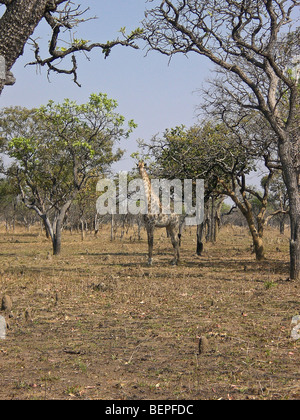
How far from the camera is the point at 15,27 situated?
20.5 ft

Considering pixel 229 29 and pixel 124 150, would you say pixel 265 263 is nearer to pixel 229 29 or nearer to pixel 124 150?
pixel 229 29

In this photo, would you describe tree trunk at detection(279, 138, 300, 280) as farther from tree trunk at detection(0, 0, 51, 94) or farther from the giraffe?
tree trunk at detection(0, 0, 51, 94)

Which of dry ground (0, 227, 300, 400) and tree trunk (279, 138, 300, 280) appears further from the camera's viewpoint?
tree trunk (279, 138, 300, 280)

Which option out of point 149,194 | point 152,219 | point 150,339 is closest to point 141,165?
point 149,194

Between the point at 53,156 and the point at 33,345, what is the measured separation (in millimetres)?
21021

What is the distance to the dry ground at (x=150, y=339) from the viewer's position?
4.80m

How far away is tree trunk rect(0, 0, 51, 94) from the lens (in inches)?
244

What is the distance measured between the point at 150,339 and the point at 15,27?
4628 millimetres

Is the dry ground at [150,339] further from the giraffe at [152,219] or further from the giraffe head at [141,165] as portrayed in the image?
the giraffe head at [141,165]

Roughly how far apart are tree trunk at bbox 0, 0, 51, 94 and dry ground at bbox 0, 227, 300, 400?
3.64 m

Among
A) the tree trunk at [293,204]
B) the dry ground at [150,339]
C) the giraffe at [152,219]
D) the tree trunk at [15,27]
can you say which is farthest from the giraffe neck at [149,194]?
the tree trunk at [15,27]

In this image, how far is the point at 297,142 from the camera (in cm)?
1343

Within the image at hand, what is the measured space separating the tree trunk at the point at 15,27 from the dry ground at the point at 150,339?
364cm

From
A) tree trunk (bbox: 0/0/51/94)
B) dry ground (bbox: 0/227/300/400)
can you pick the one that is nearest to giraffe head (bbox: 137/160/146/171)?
dry ground (bbox: 0/227/300/400)
